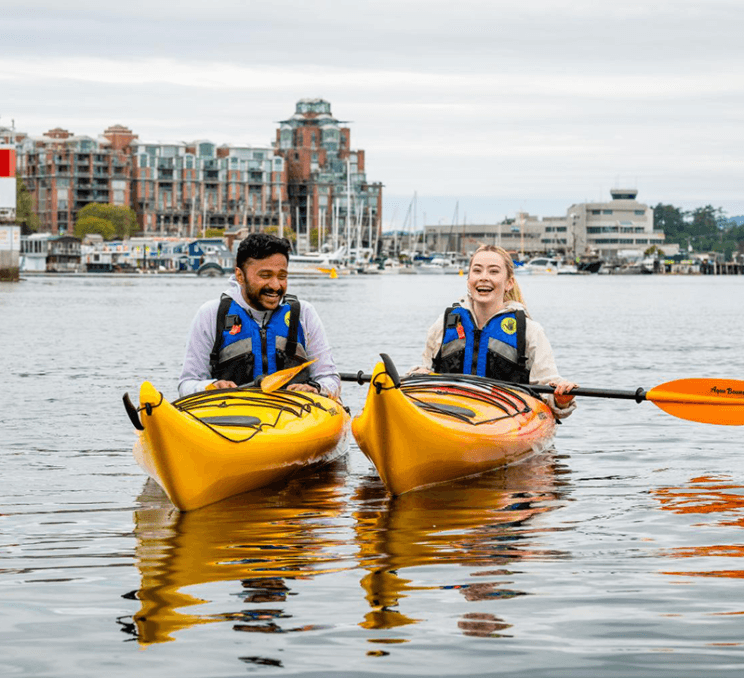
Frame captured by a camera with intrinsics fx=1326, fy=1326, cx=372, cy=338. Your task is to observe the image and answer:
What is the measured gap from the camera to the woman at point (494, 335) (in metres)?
10.4

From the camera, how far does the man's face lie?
32.1 ft

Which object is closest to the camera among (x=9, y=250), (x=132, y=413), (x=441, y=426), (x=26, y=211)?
(x=132, y=413)

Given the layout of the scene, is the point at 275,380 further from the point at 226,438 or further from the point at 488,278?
the point at 488,278

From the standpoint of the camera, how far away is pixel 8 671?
5.45 metres

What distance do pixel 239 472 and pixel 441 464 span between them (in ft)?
4.85

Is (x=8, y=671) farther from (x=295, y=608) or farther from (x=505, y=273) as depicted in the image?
(x=505, y=273)

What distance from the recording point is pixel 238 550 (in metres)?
7.78

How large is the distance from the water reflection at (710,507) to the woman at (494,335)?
46.4 inches

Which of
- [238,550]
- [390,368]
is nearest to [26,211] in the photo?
[390,368]

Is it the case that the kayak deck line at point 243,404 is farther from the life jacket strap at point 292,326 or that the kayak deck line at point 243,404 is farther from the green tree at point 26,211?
the green tree at point 26,211

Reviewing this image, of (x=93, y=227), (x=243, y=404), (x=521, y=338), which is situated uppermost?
(x=93, y=227)

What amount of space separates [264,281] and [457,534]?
2.65 meters

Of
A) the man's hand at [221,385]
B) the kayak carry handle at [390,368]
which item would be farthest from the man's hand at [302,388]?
the kayak carry handle at [390,368]

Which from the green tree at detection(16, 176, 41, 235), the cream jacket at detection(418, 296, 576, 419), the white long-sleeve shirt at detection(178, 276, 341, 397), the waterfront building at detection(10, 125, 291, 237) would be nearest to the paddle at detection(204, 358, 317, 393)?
the white long-sleeve shirt at detection(178, 276, 341, 397)
